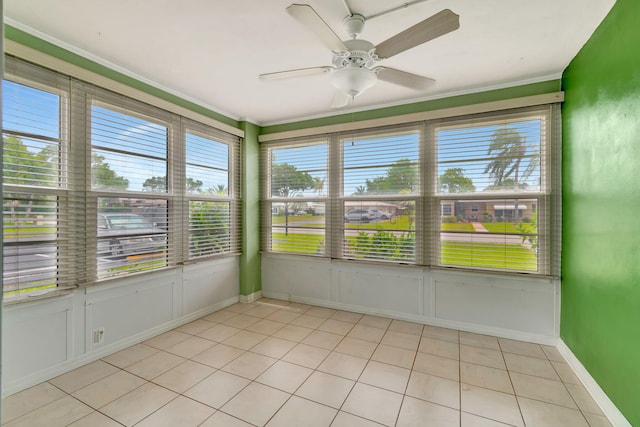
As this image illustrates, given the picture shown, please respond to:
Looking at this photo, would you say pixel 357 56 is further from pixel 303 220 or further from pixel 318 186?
pixel 303 220

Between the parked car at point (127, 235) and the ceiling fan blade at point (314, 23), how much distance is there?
8.03ft

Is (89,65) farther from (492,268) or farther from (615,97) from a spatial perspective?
(492,268)

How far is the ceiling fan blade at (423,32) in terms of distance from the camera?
1.67 m

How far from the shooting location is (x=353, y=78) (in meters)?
2.12

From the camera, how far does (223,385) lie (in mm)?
2496

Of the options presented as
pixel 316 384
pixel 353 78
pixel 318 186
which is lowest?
pixel 316 384

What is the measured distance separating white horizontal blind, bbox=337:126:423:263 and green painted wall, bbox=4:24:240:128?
1.97 meters

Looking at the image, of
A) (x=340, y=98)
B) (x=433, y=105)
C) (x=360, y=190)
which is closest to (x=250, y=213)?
(x=360, y=190)

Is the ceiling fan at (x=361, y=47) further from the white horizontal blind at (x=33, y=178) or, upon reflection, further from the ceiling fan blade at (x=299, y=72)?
the white horizontal blind at (x=33, y=178)

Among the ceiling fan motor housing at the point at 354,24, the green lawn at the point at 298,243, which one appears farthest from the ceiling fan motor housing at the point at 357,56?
the green lawn at the point at 298,243

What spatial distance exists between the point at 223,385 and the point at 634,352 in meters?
2.78

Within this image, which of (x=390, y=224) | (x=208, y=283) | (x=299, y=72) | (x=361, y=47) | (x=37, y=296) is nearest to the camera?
(x=361, y=47)

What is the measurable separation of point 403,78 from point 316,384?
2434 millimetres

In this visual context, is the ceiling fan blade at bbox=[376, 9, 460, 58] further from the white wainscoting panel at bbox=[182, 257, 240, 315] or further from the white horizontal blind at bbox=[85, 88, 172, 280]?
the white wainscoting panel at bbox=[182, 257, 240, 315]
